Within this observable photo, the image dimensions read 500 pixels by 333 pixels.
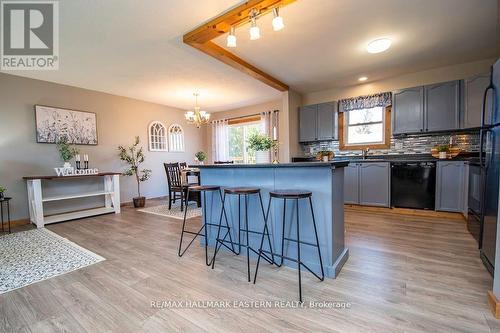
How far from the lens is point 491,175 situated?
183 cm

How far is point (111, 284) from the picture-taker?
70.7 inches

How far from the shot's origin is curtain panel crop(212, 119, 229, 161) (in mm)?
6840

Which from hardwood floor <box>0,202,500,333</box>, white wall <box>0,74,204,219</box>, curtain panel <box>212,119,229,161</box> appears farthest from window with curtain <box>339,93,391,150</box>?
white wall <box>0,74,204,219</box>

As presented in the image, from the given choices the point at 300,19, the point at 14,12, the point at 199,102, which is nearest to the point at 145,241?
the point at 14,12

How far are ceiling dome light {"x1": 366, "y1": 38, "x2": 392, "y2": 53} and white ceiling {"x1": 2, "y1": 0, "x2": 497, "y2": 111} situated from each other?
0.09 meters

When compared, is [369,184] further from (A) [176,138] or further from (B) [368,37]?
(A) [176,138]

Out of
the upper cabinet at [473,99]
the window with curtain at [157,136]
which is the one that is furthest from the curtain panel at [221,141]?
the upper cabinet at [473,99]

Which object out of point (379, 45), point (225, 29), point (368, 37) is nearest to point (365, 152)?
point (379, 45)

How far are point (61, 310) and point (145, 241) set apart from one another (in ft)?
4.12

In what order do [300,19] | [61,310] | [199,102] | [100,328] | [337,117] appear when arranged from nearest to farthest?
[100,328] < [61,310] < [300,19] < [337,117] < [199,102]

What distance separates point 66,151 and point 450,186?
21.4 ft

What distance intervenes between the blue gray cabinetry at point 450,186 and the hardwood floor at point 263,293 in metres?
1.00

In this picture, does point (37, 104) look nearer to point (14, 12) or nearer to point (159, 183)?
point (14, 12)

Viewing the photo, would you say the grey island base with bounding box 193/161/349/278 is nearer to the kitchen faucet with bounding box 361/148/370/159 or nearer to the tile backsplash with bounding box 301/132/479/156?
the kitchen faucet with bounding box 361/148/370/159
